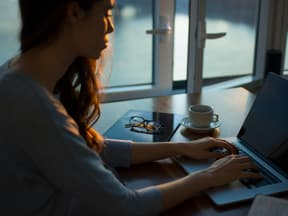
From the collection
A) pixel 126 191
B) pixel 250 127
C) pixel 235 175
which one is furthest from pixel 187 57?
pixel 126 191

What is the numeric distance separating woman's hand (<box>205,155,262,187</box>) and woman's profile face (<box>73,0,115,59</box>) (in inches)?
16.5

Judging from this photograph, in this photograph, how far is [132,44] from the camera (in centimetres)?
245

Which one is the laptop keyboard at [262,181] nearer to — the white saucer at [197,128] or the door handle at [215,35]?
the white saucer at [197,128]

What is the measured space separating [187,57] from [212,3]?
0.37 metres

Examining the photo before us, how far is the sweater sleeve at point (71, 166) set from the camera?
2.63ft

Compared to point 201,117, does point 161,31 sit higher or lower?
higher

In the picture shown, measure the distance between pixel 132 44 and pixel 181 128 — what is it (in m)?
1.15

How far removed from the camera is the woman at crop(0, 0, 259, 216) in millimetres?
807

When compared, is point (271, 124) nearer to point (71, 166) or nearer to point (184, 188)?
point (184, 188)

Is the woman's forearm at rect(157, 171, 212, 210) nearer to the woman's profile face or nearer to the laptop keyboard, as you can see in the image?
the laptop keyboard

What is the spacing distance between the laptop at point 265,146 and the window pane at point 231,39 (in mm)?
1350

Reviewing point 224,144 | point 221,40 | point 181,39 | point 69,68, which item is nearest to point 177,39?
point 181,39

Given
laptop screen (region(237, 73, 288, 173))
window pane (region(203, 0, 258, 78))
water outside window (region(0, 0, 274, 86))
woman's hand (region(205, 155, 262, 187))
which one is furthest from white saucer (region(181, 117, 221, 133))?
window pane (region(203, 0, 258, 78))

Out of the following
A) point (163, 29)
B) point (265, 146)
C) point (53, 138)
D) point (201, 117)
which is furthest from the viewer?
point (163, 29)
